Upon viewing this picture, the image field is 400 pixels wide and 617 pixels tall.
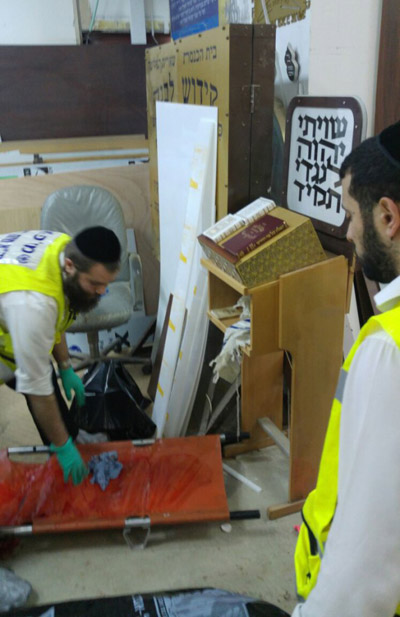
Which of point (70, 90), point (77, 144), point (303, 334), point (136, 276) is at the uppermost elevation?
point (70, 90)

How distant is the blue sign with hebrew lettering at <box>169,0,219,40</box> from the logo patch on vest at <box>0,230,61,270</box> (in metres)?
1.65

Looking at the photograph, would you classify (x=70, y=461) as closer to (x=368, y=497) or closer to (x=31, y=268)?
(x=31, y=268)

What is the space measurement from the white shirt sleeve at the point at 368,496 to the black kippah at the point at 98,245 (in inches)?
45.3

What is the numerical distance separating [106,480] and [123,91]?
2645 mm

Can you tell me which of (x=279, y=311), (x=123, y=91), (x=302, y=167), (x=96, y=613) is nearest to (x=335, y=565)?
(x=96, y=613)

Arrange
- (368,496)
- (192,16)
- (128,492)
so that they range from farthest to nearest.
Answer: (192,16)
(128,492)
(368,496)

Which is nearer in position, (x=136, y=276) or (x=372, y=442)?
(x=372, y=442)

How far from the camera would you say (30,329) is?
166 cm

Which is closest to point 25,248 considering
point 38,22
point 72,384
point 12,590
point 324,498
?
point 72,384

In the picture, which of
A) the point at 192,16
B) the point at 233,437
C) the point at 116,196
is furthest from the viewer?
the point at 116,196

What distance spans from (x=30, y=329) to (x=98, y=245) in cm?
36

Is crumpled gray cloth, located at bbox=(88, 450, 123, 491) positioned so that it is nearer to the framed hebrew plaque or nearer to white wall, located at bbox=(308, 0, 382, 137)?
the framed hebrew plaque

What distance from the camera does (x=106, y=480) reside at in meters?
2.01

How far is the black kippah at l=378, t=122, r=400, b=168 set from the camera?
79 centimetres
